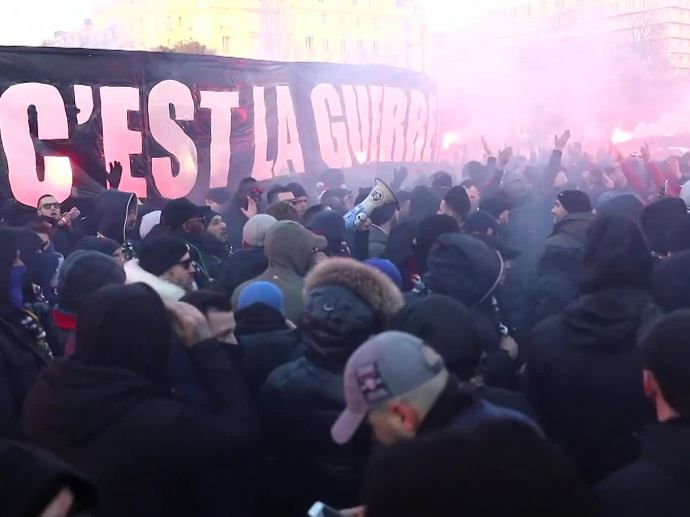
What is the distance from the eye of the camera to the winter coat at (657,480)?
5.48ft

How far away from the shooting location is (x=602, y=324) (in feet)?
8.63

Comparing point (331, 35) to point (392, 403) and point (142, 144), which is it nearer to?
point (142, 144)

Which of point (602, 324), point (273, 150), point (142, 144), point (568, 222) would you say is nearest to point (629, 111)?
point (273, 150)

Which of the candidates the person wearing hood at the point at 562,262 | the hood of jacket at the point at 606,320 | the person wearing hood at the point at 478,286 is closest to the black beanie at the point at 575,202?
the person wearing hood at the point at 562,262

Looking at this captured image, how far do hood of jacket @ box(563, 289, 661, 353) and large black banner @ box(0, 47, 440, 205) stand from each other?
628cm

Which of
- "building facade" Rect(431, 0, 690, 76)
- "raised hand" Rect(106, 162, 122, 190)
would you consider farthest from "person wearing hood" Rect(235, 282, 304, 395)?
"building facade" Rect(431, 0, 690, 76)

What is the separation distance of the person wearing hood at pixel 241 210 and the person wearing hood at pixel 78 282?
11.9ft

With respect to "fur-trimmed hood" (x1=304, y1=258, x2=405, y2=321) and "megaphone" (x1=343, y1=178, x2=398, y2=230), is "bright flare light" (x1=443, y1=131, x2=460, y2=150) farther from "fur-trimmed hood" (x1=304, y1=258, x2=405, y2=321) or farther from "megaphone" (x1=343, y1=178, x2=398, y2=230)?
"fur-trimmed hood" (x1=304, y1=258, x2=405, y2=321)

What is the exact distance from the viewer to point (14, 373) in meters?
2.85

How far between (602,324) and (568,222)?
1.98 meters

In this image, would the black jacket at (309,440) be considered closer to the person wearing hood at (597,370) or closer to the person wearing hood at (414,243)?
the person wearing hood at (597,370)

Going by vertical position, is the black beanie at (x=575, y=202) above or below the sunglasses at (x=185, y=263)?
above

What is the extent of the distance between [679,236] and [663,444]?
2.51 meters

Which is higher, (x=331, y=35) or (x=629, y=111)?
(x=331, y=35)
